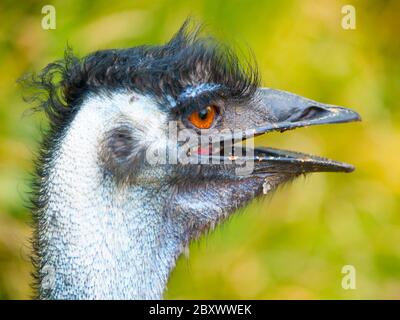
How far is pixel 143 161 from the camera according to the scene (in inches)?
101

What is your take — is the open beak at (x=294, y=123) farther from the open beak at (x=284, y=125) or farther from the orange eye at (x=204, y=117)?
the orange eye at (x=204, y=117)

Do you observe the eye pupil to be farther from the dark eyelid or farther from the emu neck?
the emu neck

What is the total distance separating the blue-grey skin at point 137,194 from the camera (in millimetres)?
2449

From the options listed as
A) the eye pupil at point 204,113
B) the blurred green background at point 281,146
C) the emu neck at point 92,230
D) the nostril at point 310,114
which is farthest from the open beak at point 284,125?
the blurred green background at point 281,146

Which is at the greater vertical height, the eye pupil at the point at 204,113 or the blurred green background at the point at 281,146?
the blurred green background at the point at 281,146

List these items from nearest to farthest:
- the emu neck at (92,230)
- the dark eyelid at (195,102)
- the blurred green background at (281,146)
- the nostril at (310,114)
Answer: the emu neck at (92,230) < the dark eyelid at (195,102) < the nostril at (310,114) < the blurred green background at (281,146)

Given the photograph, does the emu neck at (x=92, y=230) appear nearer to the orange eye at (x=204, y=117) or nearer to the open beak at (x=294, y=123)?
the orange eye at (x=204, y=117)

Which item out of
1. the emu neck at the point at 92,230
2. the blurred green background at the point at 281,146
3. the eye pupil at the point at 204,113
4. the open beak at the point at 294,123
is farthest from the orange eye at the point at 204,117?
the blurred green background at the point at 281,146

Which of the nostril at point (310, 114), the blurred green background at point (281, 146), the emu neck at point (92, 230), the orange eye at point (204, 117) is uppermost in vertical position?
the blurred green background at point (281, 146)

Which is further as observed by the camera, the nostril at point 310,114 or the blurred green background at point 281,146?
the blurred green background at point 281,146

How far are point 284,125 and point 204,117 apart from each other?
231 mm

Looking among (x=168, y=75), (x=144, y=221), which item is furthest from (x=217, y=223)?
(x=168, y=75)

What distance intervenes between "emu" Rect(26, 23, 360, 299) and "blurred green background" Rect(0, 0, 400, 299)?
168 cm

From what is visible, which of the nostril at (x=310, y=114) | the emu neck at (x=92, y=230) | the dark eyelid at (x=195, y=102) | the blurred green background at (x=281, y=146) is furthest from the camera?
the blurred green background at (x=281, y=146)
